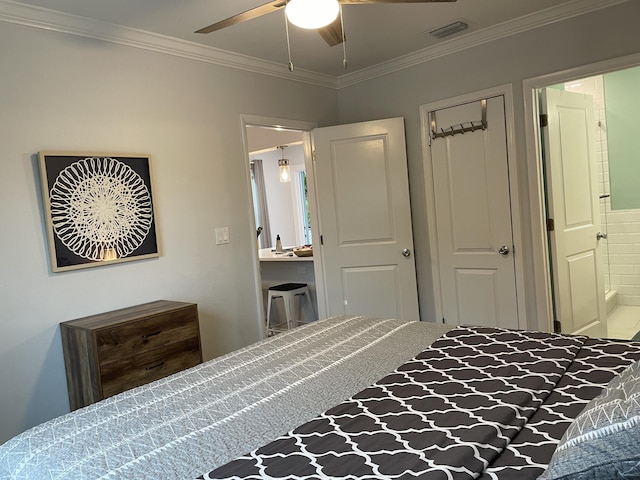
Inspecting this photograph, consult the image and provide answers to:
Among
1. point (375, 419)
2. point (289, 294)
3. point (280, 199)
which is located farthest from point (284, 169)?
point (375, 419)

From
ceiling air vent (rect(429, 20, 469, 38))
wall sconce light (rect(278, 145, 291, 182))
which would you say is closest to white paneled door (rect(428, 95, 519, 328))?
ceiling air vent (rect(429, 20, 469, 38))

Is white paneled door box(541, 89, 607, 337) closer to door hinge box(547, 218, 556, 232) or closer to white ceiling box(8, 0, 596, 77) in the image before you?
door hinge box(547, 218, 556, 232)

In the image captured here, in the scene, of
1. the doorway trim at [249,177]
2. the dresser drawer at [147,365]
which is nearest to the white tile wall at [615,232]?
the doorway trim at [249,177]

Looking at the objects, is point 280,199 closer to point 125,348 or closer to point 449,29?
point 449,29

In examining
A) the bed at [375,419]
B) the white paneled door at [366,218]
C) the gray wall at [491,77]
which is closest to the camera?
the bed at [375,419]

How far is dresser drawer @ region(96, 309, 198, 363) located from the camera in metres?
2.42

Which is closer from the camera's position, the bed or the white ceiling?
the bed

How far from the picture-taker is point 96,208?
2732 mm

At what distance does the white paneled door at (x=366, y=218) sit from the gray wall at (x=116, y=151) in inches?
23.9

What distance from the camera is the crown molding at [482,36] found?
307 cm

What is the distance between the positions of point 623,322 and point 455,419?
4003mm

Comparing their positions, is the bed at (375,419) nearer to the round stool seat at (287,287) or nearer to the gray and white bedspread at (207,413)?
the gray and white bedspread at (207,413)

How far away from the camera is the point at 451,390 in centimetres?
148

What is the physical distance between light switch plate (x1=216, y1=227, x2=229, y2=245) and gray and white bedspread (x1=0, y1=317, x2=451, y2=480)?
1.41m
